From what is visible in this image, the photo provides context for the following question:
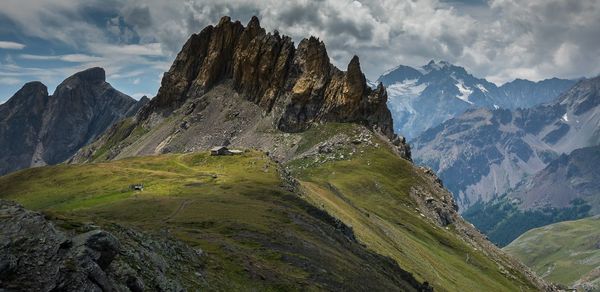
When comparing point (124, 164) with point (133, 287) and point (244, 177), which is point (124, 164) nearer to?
point (244, 177)

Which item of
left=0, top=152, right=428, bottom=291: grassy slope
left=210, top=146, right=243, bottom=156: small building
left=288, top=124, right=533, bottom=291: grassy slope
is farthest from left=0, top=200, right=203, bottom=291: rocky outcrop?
left=210, top=146, right=243, bottom=156: small building

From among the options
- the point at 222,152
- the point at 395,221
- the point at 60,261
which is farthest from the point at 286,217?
the point at 395,221

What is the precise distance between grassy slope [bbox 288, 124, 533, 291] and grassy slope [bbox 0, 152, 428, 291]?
53.7 feet

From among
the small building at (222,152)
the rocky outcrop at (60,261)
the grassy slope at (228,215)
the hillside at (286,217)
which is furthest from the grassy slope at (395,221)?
the rocky outcrop at (60,261)

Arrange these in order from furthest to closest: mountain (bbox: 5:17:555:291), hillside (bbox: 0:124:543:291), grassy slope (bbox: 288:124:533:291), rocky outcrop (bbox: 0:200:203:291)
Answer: grassy slope (bbox: 288:124:533:291)
hillside (bbox: 0:124:543:291)
mountain (bbox: 5:17:555:291)
rocky outcrop (bbox: 0:200:203:291)

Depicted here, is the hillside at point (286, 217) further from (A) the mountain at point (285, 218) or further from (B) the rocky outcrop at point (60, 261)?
(B) the rocky outcrop at point (60, 261)

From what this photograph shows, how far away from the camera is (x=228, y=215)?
6538 centimetres

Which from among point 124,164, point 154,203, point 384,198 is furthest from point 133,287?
point 384,198

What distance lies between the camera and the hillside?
49.3m

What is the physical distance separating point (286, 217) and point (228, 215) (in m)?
9.56

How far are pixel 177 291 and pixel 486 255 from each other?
14685 centimetres

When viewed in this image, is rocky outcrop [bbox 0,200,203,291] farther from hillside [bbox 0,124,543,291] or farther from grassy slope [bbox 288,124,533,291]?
grassy slope [bbox 288,124,533,291]

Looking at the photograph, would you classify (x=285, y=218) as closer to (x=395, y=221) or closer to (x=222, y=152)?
(x=222, y=152)

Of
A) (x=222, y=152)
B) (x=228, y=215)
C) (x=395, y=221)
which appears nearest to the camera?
(x=228, y=215)
